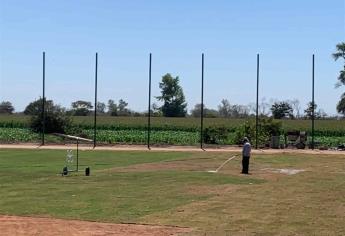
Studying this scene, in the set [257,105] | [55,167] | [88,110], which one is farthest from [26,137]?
[88,110]

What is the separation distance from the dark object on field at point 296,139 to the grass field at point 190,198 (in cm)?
2803

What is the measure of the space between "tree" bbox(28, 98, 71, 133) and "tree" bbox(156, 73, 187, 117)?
92.4 metres

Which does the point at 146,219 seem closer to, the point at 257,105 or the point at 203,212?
the point at 203,212

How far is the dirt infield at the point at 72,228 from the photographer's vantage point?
13.0 meters

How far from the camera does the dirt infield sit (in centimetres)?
1297

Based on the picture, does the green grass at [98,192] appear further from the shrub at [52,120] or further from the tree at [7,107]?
the tree at [7,107]

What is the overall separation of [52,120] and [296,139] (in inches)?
1121

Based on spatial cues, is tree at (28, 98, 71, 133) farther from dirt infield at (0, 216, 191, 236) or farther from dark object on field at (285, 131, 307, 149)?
dirt infield at (0, 216, 191, 236)

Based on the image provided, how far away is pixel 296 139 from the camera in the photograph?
59.7m

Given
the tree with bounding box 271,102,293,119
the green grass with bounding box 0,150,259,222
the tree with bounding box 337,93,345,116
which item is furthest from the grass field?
the tree with bounding box 271,102,293,119

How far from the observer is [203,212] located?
51.9 feet

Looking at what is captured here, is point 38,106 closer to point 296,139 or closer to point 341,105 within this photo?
point 296,139

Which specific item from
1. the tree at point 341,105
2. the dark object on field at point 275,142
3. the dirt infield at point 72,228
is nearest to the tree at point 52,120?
the dark object on field at point 275,142

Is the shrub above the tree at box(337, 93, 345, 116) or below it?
below
